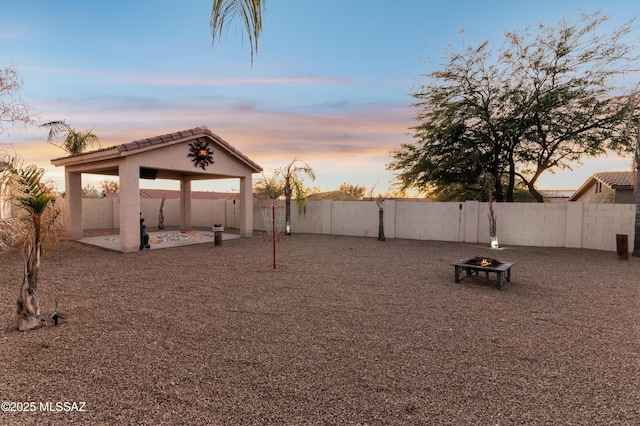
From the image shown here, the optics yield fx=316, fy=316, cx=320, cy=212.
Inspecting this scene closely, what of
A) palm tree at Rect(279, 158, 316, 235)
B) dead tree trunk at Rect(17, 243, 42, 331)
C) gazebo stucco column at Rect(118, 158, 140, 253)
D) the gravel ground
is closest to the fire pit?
the gravel ground

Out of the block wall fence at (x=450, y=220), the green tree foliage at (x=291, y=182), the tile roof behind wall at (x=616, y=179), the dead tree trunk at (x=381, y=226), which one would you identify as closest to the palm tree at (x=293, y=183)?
the green tree foliage at (x=291, y=182)

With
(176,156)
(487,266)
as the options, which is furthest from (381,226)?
(176,156)

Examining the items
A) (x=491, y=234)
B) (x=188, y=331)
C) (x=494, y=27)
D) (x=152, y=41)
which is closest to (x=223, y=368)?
(x=188, y=331)

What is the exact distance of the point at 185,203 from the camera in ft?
53.2

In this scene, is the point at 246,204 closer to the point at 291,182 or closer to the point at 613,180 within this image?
the point at 291,182

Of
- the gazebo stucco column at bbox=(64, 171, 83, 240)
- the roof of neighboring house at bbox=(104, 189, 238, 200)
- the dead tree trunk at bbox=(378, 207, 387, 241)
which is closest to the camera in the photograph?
the gazebo stucco column at bbox=(64, 171, 83, 240)

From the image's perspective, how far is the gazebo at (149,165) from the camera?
9.73 meters

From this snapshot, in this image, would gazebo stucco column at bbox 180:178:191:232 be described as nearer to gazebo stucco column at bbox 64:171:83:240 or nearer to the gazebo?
the gazebo

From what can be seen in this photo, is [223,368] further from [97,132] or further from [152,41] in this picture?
[97,132]

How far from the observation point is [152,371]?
3.04m

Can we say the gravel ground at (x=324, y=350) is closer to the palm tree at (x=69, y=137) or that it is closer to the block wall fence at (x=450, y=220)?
the block wall fence at (x=450, y=220)

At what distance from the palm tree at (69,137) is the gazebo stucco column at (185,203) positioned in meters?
7.09

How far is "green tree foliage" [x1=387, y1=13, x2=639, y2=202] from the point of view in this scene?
1462 cm

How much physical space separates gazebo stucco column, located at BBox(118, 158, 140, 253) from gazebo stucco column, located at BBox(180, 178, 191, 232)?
6.07 m
